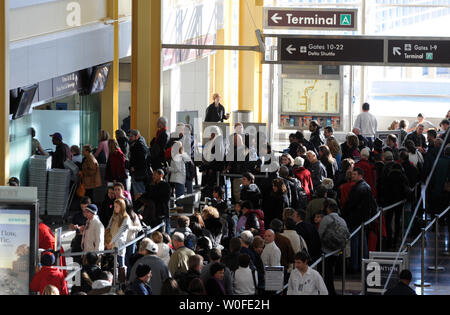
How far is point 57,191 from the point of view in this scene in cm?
1638

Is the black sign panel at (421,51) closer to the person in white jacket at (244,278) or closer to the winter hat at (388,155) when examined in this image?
the winter hat at (388,155)

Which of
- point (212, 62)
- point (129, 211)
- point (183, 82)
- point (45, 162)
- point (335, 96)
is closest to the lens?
point (129, 211)

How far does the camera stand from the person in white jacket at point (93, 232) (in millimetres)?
11695

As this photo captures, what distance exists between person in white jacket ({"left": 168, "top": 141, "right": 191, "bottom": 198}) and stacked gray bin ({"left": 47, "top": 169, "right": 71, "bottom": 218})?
1869mm

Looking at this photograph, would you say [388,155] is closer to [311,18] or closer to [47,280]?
[311,18]

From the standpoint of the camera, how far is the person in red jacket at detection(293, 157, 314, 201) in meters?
15.3

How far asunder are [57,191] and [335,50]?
689 centimetres

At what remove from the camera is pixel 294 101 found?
24.9m

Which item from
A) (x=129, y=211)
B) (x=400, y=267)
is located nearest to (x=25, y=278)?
(x=129, y=211)

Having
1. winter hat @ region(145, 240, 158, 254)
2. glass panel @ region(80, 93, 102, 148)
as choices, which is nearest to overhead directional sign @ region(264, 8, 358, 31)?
glass panel @ region(80, 93, 102, 148)

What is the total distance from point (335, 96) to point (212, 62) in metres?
8.39

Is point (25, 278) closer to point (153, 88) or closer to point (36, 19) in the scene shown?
point (36, 19)

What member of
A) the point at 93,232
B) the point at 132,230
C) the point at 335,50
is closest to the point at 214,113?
the point at 335,50

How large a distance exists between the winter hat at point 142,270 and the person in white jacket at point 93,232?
2419 mm
